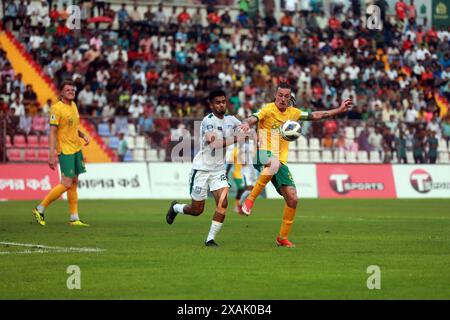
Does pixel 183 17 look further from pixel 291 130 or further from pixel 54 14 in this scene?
pixel 291 130

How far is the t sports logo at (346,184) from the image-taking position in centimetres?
3516

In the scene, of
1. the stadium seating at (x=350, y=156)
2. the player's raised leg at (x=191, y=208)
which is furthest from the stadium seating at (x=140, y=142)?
the player's raised leg at (x=191, y=208)

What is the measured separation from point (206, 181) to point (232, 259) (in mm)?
2408

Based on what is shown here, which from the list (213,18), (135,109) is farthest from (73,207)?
(213,18)

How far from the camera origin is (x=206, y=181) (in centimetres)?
1505

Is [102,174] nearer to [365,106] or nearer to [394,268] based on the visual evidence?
[365,106]

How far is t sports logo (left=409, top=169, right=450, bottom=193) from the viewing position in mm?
35656

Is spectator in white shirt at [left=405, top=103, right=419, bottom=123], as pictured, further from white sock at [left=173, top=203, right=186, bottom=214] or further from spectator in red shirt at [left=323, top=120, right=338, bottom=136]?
white sock at [left=173, top=203, right=186, bottom=214]

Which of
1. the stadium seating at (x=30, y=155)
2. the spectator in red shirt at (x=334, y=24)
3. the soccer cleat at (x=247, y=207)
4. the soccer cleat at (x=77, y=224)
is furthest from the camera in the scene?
the spectator in red shirt at (x=334, y=24)

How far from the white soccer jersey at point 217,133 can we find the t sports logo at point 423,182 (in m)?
21.6

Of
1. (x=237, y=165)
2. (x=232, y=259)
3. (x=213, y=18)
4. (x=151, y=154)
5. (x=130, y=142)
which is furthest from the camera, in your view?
(x=213, y=18)

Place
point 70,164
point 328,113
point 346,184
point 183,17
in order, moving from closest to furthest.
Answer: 1. point 328,113
2. point 70,164
3. point 346,184
4. point 183,17

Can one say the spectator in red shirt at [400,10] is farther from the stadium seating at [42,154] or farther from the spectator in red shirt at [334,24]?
the stadium seating at [42,154]
